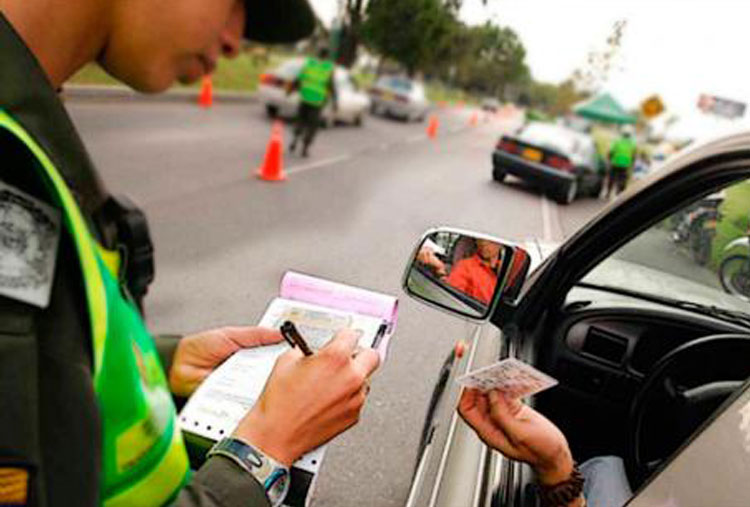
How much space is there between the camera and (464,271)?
5.65ft

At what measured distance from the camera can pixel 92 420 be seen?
67cm

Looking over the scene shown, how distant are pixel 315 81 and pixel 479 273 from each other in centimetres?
959

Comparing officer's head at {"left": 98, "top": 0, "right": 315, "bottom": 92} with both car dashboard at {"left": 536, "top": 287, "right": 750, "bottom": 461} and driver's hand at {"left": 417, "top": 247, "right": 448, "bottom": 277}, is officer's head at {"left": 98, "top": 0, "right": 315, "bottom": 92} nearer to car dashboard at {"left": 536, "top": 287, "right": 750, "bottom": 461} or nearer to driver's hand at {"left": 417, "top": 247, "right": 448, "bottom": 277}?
driver's hand at {"left": 417, "top": 247, "right": 448, "bottom": 277}

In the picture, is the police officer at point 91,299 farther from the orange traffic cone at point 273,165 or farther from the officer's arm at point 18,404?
the orange traffic cone at point 273,165

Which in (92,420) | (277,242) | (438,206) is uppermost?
(92,420)

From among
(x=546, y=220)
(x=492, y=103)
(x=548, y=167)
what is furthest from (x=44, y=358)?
(x=548, y=167)

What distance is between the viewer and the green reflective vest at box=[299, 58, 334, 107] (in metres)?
10.6

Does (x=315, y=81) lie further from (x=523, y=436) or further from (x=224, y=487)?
(x=224, y=487)

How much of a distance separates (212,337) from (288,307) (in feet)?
0.59

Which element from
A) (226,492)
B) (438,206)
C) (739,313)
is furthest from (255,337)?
(438,206)

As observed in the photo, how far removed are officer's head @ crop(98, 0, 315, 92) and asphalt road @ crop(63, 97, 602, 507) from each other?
4.54 ft

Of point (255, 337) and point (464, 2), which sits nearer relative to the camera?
point (255, 337)

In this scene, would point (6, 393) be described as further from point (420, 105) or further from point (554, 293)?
point (420, 105)

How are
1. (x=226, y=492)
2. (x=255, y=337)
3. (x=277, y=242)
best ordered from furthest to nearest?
(x=277, y=242) < (x=255, y=337) < (x=226, y=492)
